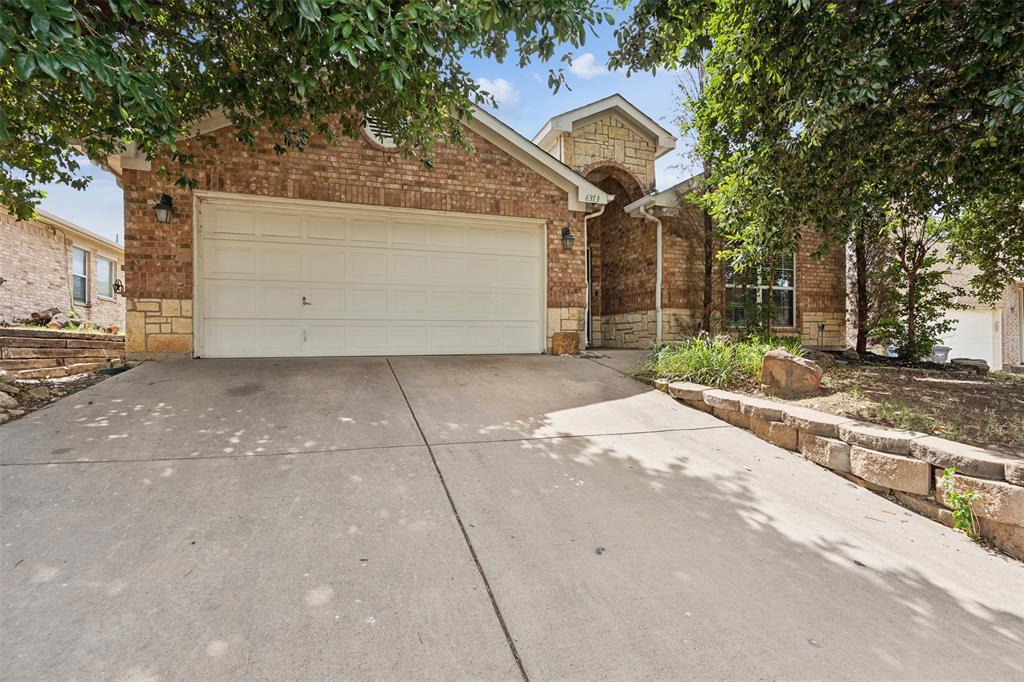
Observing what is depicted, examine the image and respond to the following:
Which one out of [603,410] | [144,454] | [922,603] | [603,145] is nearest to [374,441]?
[144,454]

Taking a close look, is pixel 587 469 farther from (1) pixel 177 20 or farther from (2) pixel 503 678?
(1) pixel 177 20

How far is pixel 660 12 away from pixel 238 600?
5829 millimetres

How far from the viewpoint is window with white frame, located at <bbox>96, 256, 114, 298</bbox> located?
14.2m

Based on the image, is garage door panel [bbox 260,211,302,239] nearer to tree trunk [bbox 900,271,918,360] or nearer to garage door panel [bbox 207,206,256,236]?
garage door panel [bbox 207,206,256,236]

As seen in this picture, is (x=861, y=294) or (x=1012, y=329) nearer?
(x=861, y=294)

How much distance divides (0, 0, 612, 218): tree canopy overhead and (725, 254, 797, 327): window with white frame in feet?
21.6

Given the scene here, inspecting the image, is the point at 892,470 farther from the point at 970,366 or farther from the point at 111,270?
the point at 111,270

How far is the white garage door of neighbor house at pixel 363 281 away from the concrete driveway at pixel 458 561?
2.74 metres

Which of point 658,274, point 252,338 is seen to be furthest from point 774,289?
point 252,338

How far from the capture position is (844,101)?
11.9 feet

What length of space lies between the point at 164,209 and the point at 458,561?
21.3ft

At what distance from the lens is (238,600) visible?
6.23 feet

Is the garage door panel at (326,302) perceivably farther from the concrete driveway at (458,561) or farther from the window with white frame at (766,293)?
the window with white frame at (766,293)

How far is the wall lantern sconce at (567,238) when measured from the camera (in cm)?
790
